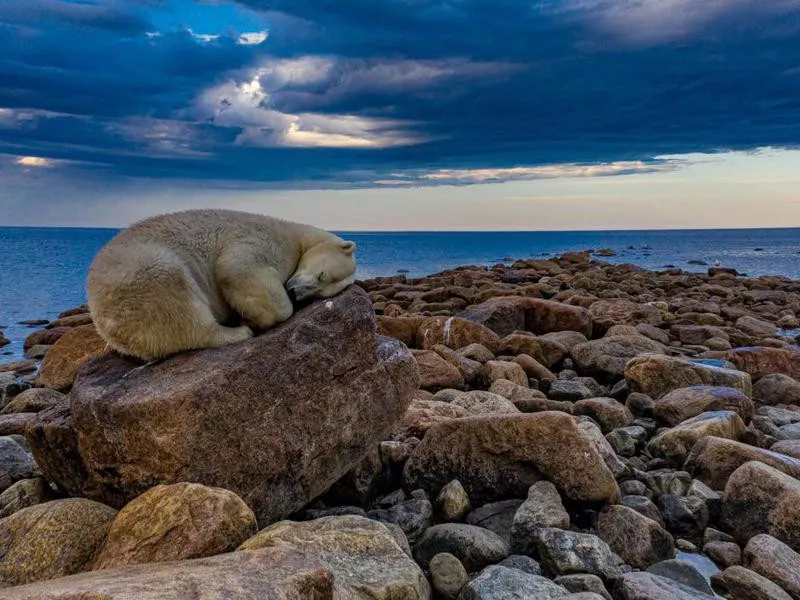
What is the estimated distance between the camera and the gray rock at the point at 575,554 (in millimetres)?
6062

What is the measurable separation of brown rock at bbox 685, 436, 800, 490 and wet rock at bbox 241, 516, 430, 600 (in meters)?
4.28

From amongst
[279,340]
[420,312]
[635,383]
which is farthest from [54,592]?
[420,312]

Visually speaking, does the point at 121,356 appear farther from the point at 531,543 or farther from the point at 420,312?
the point at 420,312

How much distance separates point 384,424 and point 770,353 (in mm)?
9998

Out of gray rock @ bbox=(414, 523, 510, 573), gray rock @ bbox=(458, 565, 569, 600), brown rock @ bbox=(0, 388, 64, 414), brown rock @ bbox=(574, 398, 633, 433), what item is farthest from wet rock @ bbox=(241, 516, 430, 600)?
brown rock @ bbox=(0, 388, 64, 414)

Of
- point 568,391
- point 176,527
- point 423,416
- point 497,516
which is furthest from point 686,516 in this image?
point 176,527

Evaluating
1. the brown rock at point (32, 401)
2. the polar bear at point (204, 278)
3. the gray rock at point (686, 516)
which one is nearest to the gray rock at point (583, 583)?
the gray rock at point (686, 516)

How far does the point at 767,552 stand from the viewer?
6469 millimetres

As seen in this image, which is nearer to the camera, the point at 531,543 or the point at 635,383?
the point at 531,543

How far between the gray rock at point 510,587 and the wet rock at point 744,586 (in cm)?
167

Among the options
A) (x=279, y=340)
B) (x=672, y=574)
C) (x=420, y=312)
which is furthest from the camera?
(x=420, y=312)

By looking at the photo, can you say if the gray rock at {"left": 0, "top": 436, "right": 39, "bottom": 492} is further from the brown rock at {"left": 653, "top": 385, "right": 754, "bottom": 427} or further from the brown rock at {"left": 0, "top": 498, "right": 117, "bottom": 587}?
the brown rock at {"left": 653, "top": 385, "right": 754, "bottom": 427}

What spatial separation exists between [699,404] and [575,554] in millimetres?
5066

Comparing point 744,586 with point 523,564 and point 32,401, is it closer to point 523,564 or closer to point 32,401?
point 523,564
